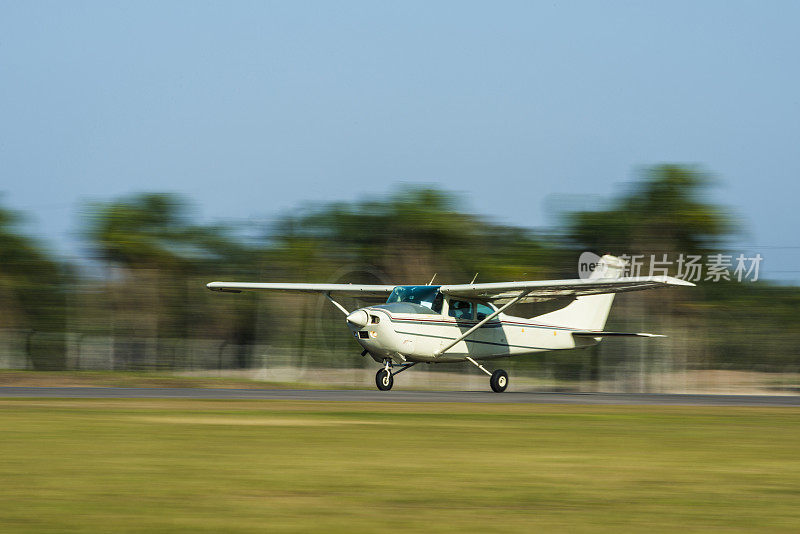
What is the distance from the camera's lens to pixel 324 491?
24.7 feet

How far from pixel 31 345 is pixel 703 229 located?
94.1ft

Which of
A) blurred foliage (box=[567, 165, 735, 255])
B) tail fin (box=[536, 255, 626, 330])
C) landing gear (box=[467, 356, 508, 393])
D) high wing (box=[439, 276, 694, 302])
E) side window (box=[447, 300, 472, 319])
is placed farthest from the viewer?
blurred foliage (box=[567, 165, 735, 255])

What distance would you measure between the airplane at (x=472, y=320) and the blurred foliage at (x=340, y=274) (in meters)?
3.63

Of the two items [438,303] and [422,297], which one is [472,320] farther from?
[422,297]

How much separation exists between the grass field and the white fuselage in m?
9.73

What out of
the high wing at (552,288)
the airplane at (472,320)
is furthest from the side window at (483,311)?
the high wing at (552,288)

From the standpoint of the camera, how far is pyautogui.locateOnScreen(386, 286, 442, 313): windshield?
85.6 feet

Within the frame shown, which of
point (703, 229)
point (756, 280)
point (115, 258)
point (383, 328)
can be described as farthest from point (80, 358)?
point (703, 229)

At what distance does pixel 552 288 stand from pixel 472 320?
2.73 m

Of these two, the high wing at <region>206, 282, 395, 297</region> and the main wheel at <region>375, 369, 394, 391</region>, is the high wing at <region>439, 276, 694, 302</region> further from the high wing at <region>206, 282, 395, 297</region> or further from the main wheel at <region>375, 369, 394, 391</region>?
the high wing at <region>206, 282, 395, 297</region>

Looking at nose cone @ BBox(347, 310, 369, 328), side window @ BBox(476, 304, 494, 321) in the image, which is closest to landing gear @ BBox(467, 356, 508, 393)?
side window @ BBox(476, 304, 494, 321)

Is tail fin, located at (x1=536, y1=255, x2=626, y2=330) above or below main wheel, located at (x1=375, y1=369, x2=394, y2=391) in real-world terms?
above

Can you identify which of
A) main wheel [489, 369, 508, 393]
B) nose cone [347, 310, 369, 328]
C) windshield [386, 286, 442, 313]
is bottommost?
main wheel [489, 369, 508, 393]

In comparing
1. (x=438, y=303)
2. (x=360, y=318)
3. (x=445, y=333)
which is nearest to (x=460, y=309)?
(x=438, y=303)
